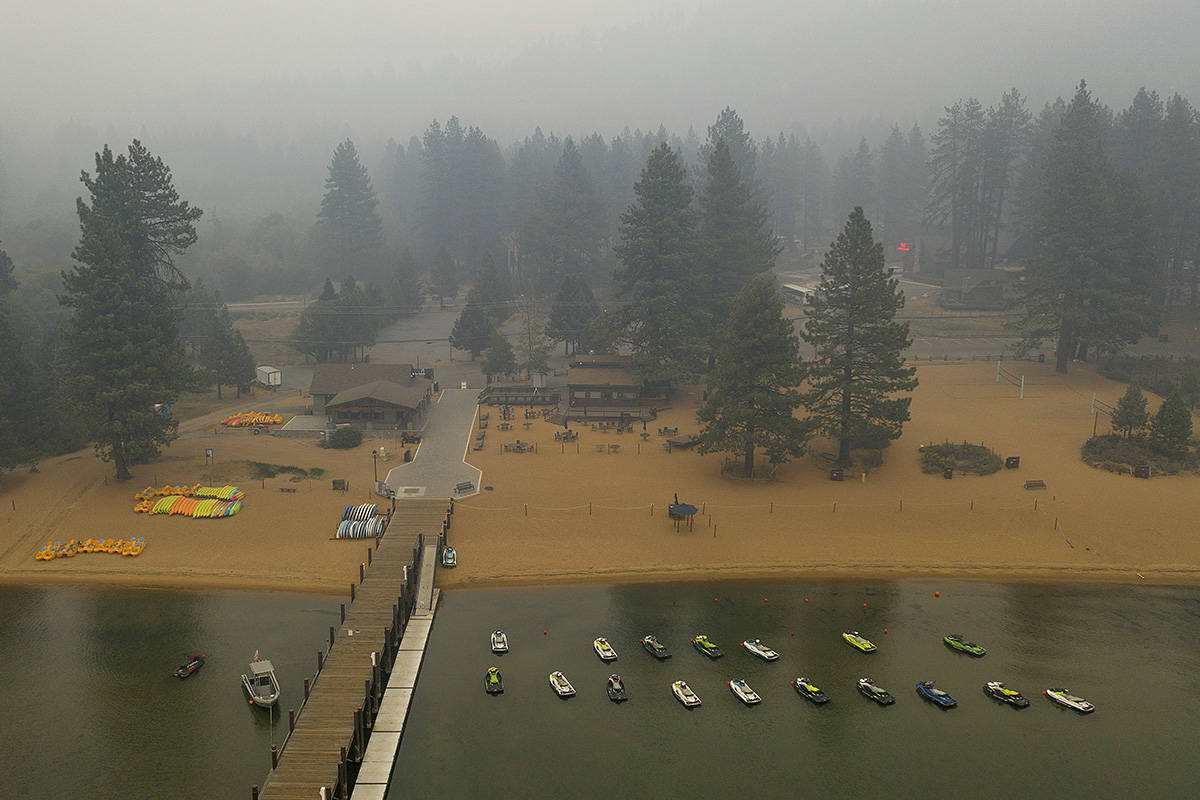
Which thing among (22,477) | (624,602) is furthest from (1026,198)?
(22,477)

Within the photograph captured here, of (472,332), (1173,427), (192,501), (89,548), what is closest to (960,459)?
(1173,427)

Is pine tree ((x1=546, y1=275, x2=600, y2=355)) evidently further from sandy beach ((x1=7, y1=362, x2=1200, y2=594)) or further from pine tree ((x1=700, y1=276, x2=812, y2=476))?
pine tree ((x1=700, y1=276, x2=812, y2=476))

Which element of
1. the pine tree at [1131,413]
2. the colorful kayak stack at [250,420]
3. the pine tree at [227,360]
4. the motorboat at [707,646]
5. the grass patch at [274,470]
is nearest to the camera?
the motorboat at [707,646]

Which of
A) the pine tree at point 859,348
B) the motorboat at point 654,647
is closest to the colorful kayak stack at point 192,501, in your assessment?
the motorboat at point 654,647

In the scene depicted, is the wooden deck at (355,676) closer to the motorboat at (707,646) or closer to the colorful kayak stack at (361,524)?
the colorful kayak stack at (361,524)

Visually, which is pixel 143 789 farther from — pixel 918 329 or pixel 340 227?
pixel 340 227
